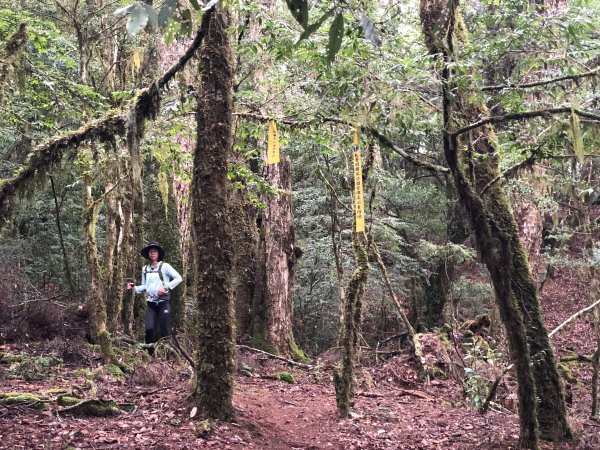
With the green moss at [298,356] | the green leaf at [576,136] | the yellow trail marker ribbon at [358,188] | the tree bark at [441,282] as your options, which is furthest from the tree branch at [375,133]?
the tree bark at [441,282]

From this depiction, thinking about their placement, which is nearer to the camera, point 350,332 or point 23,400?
point 23,400

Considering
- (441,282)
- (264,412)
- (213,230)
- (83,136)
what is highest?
(83,136)

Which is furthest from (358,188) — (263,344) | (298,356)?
(298,356)

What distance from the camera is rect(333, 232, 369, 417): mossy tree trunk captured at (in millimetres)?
6984

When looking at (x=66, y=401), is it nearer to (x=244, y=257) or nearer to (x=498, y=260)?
(x=498, y=260)

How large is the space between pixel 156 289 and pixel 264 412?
3406mm

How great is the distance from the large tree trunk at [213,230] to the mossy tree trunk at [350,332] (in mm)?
1906

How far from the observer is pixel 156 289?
9109 mm

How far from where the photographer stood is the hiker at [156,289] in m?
9.13

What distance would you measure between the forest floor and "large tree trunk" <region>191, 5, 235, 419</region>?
0.43m

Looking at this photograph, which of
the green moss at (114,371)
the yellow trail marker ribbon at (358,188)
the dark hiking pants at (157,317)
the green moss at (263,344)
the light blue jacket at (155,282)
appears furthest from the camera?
the green moss at (263,344)

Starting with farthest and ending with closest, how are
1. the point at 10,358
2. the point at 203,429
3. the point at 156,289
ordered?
the point at 156,289
the point at 10,358
the point at 203,429

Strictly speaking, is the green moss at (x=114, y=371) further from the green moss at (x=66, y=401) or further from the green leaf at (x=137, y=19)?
the green leaf at (x=137, y=19)

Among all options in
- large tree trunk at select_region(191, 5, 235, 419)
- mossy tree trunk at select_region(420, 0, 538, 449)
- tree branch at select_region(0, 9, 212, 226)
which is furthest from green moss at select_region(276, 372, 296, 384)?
tree branch at select_region(0, 9, 212, 226)
